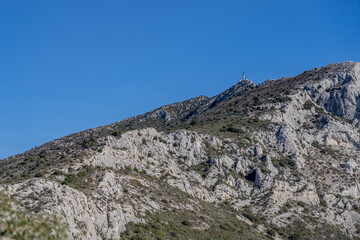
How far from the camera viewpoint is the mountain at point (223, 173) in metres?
60.1

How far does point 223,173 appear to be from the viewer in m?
92.4

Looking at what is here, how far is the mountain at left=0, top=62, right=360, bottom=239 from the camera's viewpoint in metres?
60.1

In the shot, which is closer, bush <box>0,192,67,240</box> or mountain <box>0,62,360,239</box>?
bush <box>0,192,67,240</box>

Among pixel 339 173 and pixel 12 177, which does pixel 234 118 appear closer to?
pixel 339 173

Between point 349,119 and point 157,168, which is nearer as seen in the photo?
point 157,168

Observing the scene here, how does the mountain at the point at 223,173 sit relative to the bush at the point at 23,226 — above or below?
above

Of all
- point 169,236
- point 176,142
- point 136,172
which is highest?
point 176,142

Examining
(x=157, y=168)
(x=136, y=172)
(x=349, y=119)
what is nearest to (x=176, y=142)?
(x=157, y=168)

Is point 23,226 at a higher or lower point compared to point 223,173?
lower

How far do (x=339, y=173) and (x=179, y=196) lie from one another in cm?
4482

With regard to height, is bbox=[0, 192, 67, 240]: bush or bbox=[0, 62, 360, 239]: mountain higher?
bbox=[0, 62, 360, 239]: mountain

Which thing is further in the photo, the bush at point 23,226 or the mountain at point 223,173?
the mountain at point 223,173

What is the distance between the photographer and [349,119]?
12312cm

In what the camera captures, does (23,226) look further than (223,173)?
No
